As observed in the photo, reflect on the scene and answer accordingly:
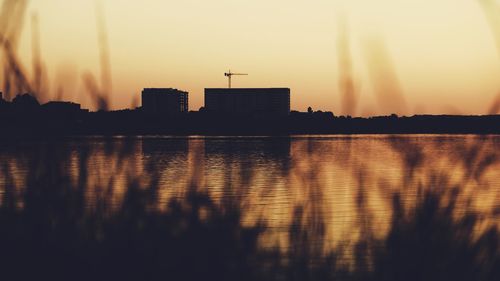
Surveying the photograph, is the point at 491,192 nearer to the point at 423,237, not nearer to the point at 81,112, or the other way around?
the point at 423,237

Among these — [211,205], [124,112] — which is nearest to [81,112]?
[124,112]

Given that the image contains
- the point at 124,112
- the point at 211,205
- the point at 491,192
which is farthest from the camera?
the point at 491,192

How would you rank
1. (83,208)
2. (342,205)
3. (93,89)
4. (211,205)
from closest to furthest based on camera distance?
(93,89) → (211,205) → (83,208) → (342,205)

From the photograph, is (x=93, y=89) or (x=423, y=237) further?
(x=423, y=237)

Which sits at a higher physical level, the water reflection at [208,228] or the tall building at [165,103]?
the tall building at [165,103]

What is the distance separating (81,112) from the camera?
835 cm

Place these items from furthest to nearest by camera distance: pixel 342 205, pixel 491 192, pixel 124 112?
pixel 491 192 → pixel 342 205 → pixel 124 112

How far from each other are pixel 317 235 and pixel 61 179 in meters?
3.75

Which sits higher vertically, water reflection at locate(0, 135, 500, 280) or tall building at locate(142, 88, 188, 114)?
tall building at locate(142, 88, 188, 114)

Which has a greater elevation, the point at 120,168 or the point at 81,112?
the point at 81,112

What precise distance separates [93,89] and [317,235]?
13.5ft

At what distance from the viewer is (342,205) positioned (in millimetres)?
25562

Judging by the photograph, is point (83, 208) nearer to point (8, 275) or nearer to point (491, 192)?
point (8, 275)

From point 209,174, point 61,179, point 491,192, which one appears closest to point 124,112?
point 61,179
